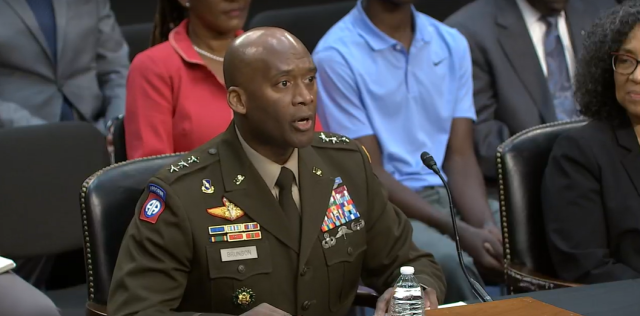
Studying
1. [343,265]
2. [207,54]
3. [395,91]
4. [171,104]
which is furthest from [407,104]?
[343,265]

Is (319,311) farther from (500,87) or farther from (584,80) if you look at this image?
(500,87)

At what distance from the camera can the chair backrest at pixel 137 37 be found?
4219 millimetres

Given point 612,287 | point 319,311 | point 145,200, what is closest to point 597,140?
point 612,287

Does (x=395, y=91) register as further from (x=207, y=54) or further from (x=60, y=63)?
(x=60, y=63)

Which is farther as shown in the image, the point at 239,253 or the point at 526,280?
the point at 526,280

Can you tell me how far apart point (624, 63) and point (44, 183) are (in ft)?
5.34

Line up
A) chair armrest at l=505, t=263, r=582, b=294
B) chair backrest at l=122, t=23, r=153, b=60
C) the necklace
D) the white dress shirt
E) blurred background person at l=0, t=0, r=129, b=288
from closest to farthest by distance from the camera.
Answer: chair armrest at l=505, t=263, r=582, b=294 < the necklace < blurred background person at l=0, t=0, r=129, b=288 < the white dress shirt < chair backrest at l=122, t=23, r=153, b=60

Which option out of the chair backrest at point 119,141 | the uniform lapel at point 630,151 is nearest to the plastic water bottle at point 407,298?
the uniform lapel at point 630,151

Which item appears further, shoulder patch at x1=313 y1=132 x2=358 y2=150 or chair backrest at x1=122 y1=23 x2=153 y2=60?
chair backrest at x1=122 y1=23 x2=153 y2=60

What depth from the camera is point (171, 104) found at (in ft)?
10.0

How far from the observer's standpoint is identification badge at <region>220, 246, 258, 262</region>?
2.04 metres

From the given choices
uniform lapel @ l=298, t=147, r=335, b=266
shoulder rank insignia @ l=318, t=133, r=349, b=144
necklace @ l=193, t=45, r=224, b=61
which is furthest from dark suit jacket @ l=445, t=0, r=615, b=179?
uniform lapel @ l=298, t=147, r=335, b=266

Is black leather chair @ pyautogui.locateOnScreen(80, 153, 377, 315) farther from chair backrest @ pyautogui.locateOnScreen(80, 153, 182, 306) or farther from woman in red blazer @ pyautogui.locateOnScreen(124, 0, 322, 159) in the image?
woman in red blazer @ pyautogui.locateOnScreen(124, 0, 322, 159)

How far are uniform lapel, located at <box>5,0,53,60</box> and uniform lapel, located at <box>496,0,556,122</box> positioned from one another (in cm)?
164
